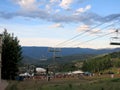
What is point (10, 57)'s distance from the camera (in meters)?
72.7

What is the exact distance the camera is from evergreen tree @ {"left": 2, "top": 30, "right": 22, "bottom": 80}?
238 ft

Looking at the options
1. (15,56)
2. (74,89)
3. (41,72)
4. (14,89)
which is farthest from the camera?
(41,72)

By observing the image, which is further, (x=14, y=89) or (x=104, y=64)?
(x=104, y=64)

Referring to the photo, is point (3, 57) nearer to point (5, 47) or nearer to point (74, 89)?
point (5, 47)

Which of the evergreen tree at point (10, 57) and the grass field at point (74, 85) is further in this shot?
the evergreen tree at point (10, 57)

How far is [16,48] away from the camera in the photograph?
2869 inches

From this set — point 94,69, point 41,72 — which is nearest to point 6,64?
point 41,72

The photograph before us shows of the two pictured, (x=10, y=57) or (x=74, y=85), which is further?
(x=10, y=57)

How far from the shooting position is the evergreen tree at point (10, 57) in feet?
238

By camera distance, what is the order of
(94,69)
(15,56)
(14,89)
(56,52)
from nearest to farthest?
(14,89), (15,56), (56,52), (94,69)

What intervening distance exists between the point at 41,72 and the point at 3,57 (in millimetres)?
46118

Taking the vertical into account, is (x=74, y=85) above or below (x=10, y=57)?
below

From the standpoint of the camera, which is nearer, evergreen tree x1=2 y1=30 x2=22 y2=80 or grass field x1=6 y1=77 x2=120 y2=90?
grass field x1=6 y1=77 x2=120 y2=90

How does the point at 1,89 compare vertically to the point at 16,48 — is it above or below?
below
